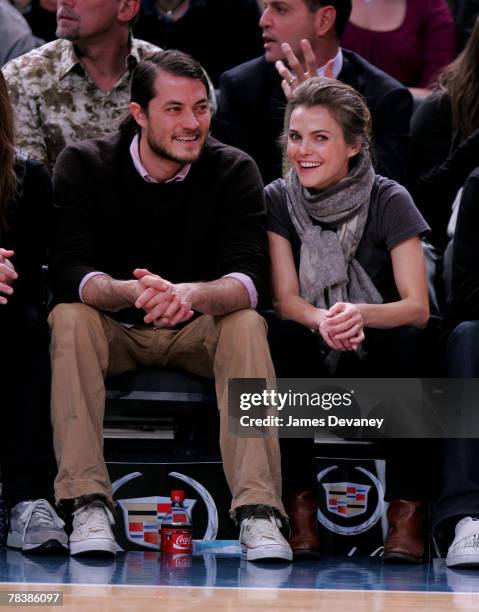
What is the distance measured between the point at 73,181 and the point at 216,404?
0.70m

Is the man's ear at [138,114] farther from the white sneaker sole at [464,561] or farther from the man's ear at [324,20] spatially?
the white sneaker sole at [464,561]

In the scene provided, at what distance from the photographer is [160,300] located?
312 cm

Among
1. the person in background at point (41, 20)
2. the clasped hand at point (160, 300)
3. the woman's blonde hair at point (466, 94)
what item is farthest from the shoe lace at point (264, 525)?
the person in background at point (41, 20)

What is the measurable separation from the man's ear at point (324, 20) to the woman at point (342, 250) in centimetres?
68

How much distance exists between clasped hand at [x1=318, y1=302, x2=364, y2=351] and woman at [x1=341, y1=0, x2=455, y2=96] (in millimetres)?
1719

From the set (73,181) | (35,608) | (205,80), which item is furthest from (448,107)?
(35,608)

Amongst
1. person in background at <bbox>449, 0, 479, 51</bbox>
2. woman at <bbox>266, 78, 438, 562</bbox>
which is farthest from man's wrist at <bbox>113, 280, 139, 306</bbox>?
person in background at <bbox>449, 0, 479, 51</bbox>

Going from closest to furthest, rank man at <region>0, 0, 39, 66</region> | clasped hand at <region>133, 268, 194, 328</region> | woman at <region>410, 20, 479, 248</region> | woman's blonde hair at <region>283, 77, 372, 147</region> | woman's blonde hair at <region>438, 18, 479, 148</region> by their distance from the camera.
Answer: clasped hand at <region>133, 268, 194, 328</region>, woman's blonde hair at <region>283, 77, 372, 147</region>, woman at <region>410, 20, 479, 248</region>, woman's blonde hair at <region>438, 18, 479, 148</region>, man at <region>0, 0, 39, 66</region>

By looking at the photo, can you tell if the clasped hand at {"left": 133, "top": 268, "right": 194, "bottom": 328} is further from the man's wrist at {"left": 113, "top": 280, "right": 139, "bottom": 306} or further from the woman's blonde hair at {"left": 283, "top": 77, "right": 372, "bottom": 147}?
the woman's blonde hair at {"left": 283, "top": 77, "right": 372, "bottom": 147}

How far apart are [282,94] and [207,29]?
73 cm

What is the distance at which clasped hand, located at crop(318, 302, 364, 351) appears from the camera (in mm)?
3121

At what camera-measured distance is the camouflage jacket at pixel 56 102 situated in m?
3.91

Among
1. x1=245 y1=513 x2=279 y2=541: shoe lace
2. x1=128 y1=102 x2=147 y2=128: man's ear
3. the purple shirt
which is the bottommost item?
x1=245 y1=513 x2=279 y2=541: shoe lace

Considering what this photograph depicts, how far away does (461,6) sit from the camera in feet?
16.6
